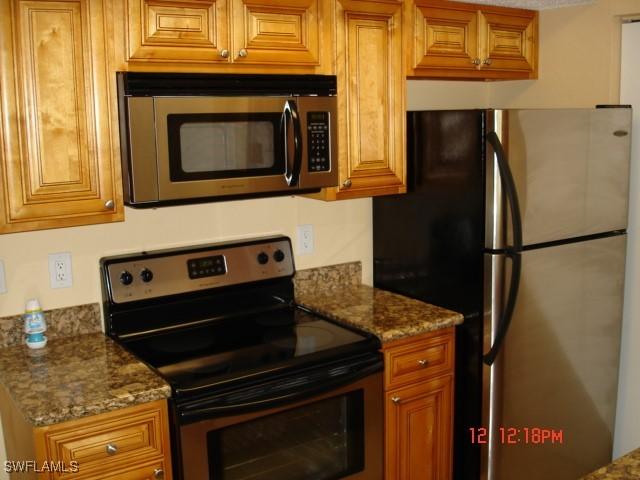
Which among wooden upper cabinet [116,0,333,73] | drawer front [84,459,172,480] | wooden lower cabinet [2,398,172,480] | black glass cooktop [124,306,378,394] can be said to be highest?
wooden upper cabinet [116,0,333,73]

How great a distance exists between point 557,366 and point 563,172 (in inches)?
29.1

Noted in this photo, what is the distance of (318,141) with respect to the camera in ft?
8.17

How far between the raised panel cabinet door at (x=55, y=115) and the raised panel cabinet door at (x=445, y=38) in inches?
45.5

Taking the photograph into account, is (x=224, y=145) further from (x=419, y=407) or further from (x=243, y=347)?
(x=419, y=407)

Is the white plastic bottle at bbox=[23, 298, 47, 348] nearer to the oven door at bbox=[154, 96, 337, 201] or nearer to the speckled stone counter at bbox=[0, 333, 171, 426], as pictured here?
the speckled stone counter at bbox=[0, 333, 171, 426]

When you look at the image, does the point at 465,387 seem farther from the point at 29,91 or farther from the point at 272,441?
the point at 29,91

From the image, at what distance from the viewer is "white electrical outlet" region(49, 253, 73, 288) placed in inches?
95.9

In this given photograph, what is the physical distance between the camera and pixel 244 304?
275 centimetres

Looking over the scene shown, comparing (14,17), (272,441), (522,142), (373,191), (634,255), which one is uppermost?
(14,17)

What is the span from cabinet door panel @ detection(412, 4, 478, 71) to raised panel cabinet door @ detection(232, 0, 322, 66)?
415 mm

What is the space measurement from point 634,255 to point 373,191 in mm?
1146

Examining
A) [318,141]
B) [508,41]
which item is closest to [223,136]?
[318,141]

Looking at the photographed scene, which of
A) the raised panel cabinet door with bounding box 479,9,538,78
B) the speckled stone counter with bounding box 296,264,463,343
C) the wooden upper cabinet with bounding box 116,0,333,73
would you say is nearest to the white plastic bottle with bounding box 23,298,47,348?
the wooden upper cabinet with bounding box 116,0,333,73

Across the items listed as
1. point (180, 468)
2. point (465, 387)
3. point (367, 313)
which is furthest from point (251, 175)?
point (465, 387)
